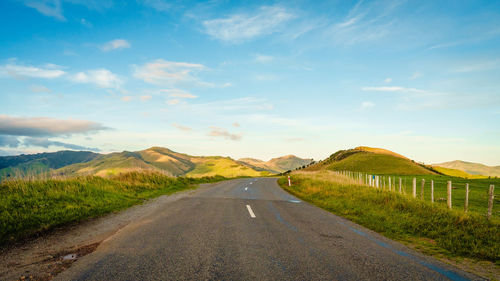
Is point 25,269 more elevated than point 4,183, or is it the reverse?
point 4,183

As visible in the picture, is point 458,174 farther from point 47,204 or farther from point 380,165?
point 47,204

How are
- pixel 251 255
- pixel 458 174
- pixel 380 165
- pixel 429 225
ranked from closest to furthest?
pixel 251 255
pixel 429 225
pixel 458 174
pixel 380 165

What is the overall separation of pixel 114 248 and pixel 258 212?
5883mm

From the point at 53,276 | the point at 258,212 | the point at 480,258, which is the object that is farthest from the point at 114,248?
the point at 480,258

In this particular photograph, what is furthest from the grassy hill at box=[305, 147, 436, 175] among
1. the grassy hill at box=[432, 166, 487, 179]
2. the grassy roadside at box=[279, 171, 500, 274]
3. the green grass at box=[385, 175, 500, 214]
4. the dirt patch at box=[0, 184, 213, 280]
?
the dirt patch at box=[0, 184, 213, 280]

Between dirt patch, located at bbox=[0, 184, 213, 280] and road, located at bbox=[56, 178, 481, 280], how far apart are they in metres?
0.32

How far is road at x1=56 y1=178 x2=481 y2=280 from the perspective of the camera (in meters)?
4.21

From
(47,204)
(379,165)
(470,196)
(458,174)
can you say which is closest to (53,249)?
(47,204)

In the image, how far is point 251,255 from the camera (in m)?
5.14

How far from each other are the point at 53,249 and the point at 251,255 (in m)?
4.36

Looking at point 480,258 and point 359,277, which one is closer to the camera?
point 359,277

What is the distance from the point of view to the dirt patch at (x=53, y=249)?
4.38 metres

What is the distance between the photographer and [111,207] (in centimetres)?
1107

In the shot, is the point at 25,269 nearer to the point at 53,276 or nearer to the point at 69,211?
the point at 53,276
